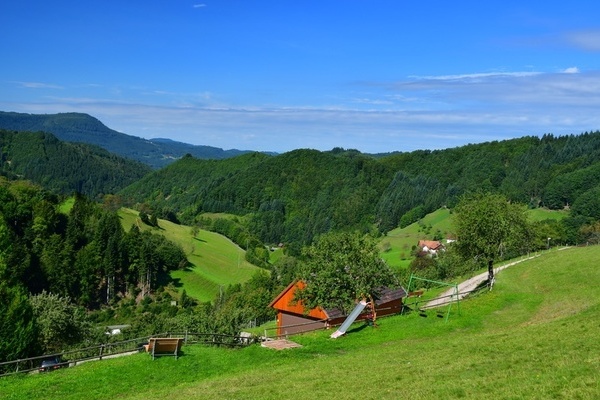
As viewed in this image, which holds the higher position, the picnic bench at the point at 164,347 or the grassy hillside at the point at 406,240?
the picnic bench at the point at 164,347

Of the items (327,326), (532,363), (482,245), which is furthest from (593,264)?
(532,363)

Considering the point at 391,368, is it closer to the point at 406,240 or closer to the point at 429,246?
the point at 429,246

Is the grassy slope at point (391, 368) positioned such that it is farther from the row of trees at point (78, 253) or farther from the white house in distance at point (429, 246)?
the white house in distance at point (429, 246)

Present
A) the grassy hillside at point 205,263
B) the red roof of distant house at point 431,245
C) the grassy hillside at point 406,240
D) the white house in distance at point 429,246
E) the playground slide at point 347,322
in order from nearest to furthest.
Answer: the playground slide at point 347,322 < the grassy hillside at point 205,263 < the white house in distance at point 429,246 < the red roof of distant house at point 431,245 < the grassy hillside at point 406,240

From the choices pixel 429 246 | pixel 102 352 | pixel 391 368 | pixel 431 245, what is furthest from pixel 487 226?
pixel 431 245

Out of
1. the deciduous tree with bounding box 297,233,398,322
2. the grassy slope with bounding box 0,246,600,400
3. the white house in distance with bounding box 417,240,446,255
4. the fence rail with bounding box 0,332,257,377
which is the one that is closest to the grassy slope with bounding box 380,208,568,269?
the white house in distance with bounding box 417,240,446,255

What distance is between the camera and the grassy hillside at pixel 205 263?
439ft

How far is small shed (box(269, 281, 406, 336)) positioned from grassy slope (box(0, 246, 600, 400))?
380 centimetres

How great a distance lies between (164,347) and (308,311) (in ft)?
51.5

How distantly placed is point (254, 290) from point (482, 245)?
69.7 metres

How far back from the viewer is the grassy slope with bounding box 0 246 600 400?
52.6 ft

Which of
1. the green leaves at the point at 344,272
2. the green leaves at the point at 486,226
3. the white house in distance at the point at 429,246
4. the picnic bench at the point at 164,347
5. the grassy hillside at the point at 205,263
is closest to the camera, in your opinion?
the picnic bench at the point at 164,347

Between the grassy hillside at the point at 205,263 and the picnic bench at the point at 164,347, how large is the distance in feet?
328

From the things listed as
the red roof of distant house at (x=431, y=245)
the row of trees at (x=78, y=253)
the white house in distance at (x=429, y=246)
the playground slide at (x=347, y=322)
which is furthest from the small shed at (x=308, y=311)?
the red roof of distant house at (x=431, y=245)
